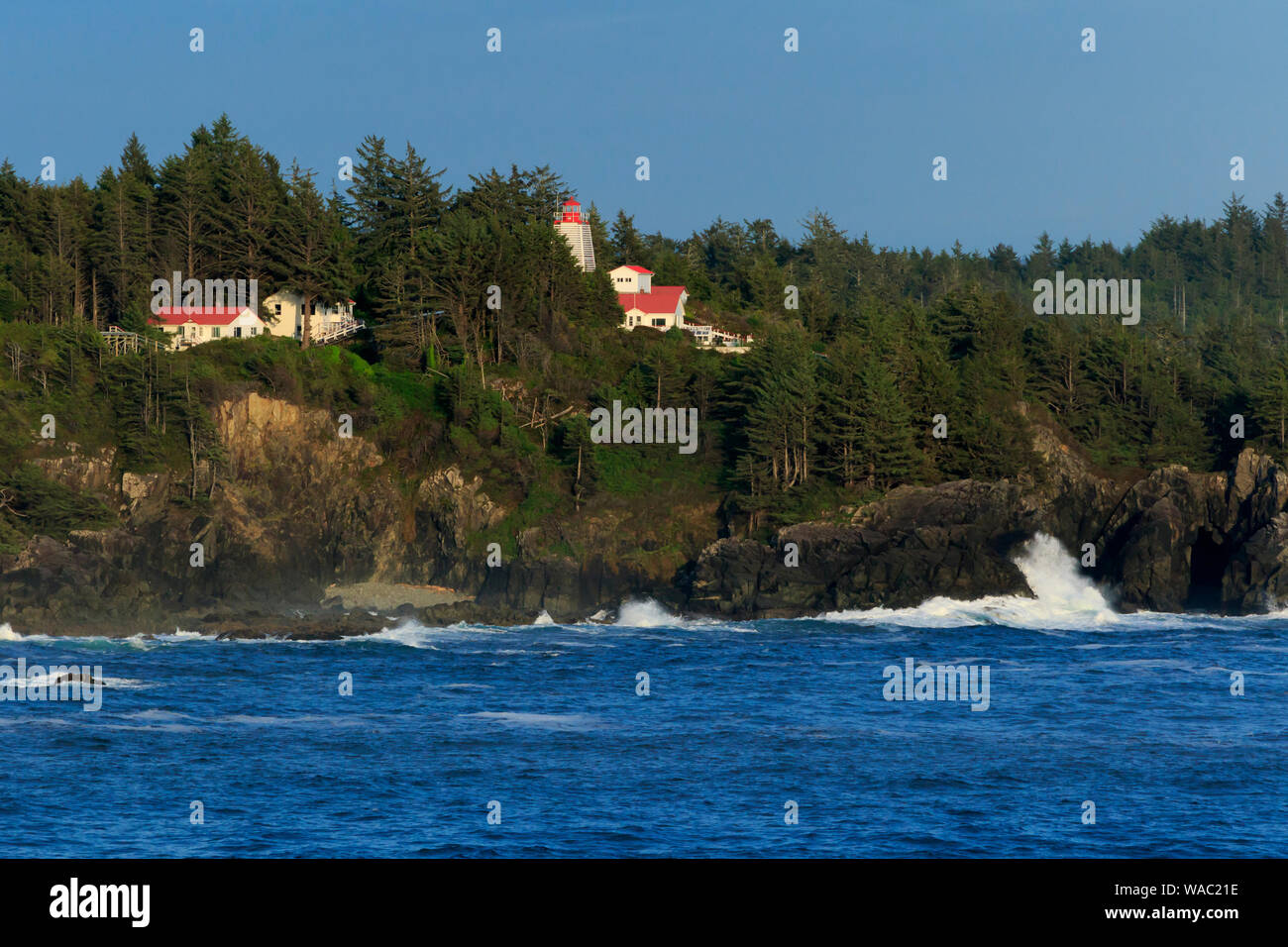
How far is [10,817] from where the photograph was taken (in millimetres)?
35219

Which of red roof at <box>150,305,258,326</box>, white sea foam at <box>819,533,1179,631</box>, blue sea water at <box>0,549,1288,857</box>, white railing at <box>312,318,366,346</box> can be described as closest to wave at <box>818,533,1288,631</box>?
white sea foam at <box>819,533,1179,631</box>

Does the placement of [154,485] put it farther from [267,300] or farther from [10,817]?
[10,817]

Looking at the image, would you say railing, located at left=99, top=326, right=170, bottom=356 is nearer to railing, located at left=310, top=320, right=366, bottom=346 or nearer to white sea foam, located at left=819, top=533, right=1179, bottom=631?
railing, located at left=310, top=320, right=366, bottom=346

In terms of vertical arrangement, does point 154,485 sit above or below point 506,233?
below

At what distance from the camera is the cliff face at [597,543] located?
2918 inches

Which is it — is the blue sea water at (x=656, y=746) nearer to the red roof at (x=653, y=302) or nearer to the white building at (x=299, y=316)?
the white building at (x=299, y=316)

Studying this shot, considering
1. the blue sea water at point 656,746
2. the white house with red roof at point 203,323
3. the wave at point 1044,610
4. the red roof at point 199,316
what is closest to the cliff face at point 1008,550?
the wave at point 1044,610

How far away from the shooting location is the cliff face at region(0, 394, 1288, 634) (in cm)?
7412

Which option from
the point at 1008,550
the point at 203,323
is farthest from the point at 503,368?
the point at 1008,550

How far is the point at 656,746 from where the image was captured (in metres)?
45.2

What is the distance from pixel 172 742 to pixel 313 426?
133ft

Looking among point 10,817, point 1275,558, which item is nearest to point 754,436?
point 1275,558

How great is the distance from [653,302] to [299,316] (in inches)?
974

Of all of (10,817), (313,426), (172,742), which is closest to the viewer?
(10,817)
